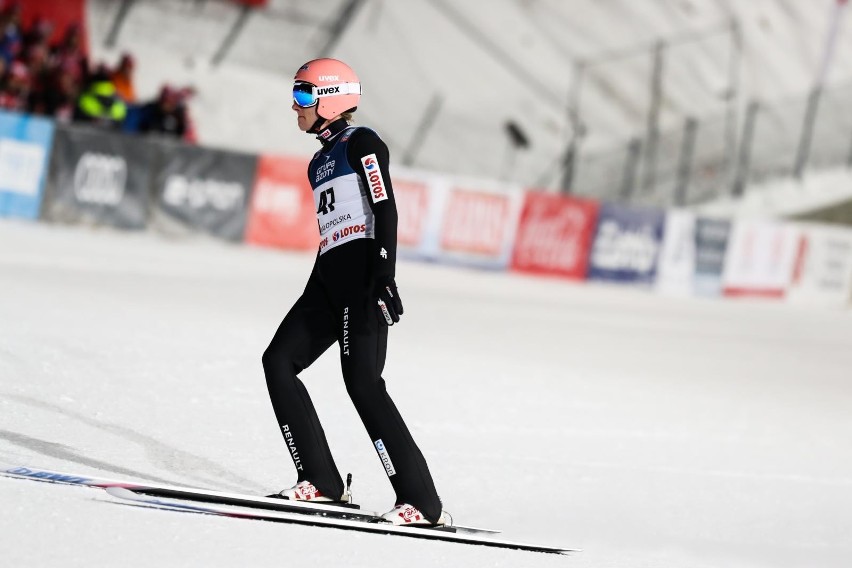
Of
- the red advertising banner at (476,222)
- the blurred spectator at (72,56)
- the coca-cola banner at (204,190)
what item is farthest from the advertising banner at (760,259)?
the blurred spectator at (72,56)

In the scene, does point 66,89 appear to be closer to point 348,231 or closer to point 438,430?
point 438,430

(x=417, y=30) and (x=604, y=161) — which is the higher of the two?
(x=417, y=30)

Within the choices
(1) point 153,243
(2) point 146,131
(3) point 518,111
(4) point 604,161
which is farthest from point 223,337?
(3) point 518,111

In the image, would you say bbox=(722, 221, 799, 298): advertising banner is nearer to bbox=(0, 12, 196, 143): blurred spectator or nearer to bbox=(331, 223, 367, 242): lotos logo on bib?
bbox=(0, 12, 196, 143): blurred spectator

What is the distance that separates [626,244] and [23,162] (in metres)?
11.0

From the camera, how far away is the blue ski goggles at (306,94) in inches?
201

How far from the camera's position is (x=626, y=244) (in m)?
23.2

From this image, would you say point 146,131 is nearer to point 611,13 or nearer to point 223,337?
point 223,337

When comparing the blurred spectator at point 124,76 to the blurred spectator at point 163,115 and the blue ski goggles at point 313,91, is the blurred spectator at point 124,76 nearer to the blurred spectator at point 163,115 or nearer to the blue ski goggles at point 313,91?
the blurred spectator at point 163,115

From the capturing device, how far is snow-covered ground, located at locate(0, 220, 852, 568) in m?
4.82

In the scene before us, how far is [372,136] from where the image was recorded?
199 inches

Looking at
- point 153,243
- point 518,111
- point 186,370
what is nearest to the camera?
point 186,370

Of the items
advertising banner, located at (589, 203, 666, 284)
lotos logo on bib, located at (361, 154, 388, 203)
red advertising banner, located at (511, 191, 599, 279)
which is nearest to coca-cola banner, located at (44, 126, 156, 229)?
red advertising banner, located at (511, 191, 599, 279)

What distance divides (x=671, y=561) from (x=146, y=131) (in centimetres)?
1470
